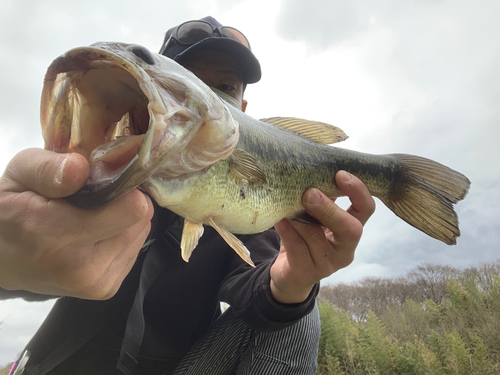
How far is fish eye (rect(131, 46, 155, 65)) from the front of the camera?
0.96 meters

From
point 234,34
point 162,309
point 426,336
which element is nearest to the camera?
point 162,309

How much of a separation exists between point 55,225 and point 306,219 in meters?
1.26

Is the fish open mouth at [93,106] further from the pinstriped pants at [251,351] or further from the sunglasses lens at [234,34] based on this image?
the sunglasses lens at [234,34]

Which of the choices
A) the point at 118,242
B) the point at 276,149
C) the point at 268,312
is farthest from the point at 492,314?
the point at 118,242

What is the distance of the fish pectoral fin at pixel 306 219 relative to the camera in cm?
171

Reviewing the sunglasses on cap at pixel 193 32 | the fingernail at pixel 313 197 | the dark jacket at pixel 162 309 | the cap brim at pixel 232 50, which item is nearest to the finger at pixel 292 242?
the fingernail at pixel 313 197

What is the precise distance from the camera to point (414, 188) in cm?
203

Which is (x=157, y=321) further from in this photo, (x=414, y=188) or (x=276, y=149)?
(x=414, y=188)

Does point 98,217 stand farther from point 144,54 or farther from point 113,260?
point 144,54

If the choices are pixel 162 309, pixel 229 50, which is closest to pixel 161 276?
pixel 162 309

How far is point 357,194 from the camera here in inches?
70.1

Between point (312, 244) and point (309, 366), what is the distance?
42.1 inches

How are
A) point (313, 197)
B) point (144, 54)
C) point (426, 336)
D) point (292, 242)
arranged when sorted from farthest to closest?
point (426, 336) → point (292, 242) → point (313, 197) → point (144, 54)

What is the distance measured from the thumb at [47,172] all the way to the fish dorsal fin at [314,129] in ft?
4.62
